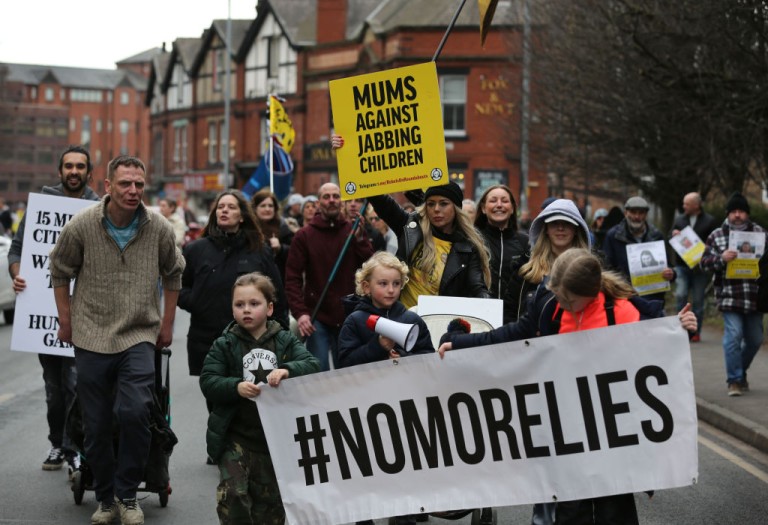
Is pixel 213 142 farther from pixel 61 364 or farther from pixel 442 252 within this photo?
pixel 442 252

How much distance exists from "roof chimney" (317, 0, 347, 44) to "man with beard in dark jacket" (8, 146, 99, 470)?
4755cm

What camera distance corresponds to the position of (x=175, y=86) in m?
75.4

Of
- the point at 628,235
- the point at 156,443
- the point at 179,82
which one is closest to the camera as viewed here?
the point at 156,443

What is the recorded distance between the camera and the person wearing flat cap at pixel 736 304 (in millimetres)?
12461

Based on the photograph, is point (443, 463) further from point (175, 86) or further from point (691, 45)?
point (175, 86)

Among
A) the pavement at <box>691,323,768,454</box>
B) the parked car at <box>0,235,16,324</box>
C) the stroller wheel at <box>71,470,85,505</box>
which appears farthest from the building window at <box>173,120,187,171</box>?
the stroller wheel at <box>71,470,85,505</box>

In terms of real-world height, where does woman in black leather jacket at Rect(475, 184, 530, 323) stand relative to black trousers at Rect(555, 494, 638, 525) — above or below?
above

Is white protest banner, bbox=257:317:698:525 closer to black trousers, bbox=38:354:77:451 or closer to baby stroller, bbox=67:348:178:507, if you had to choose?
baby stroller, bbox=67:348:178:507

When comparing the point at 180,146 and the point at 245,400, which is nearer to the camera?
the point at 245,400

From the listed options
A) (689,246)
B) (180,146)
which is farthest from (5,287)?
(180,146)

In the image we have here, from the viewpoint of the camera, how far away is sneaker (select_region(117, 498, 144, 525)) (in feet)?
23.5

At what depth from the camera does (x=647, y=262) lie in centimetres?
1423

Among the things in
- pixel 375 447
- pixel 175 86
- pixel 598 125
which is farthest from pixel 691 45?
pixel 175 86

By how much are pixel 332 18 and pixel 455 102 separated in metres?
10.6
